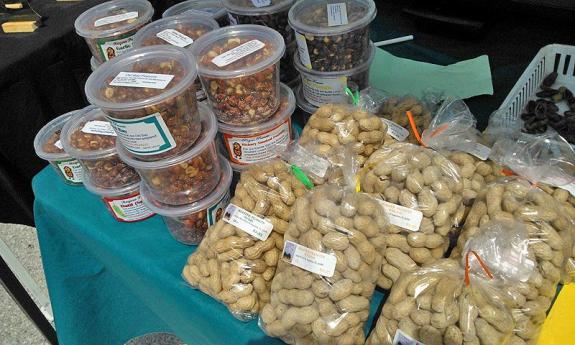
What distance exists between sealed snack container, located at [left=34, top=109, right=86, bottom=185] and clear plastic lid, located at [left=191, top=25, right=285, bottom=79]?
0.37 metres

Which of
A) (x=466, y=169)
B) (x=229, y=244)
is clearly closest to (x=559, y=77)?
(x=466, y=169)

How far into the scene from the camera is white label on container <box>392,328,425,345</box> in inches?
25.2

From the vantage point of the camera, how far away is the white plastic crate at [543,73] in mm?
1334

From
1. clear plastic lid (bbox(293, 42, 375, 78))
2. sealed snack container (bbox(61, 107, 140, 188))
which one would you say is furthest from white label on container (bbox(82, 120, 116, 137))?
clear plastic lid (bbox(293, 42, 375, 78))

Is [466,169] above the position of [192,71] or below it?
below

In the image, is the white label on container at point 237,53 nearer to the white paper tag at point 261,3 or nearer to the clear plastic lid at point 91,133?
the white paper tag at point 261,3

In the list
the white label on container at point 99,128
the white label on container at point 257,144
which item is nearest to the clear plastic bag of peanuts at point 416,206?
the white label on container at point 257,144

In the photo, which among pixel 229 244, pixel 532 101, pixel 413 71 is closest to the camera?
pixel 229 244

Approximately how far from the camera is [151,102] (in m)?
0.76

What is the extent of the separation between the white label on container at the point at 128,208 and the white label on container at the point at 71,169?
0.53 feet

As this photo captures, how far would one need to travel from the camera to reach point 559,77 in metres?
1.44

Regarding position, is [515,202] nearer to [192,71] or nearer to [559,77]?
[192,71]

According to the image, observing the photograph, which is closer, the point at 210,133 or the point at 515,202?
the point at 515,202

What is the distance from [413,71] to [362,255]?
1.02 m
